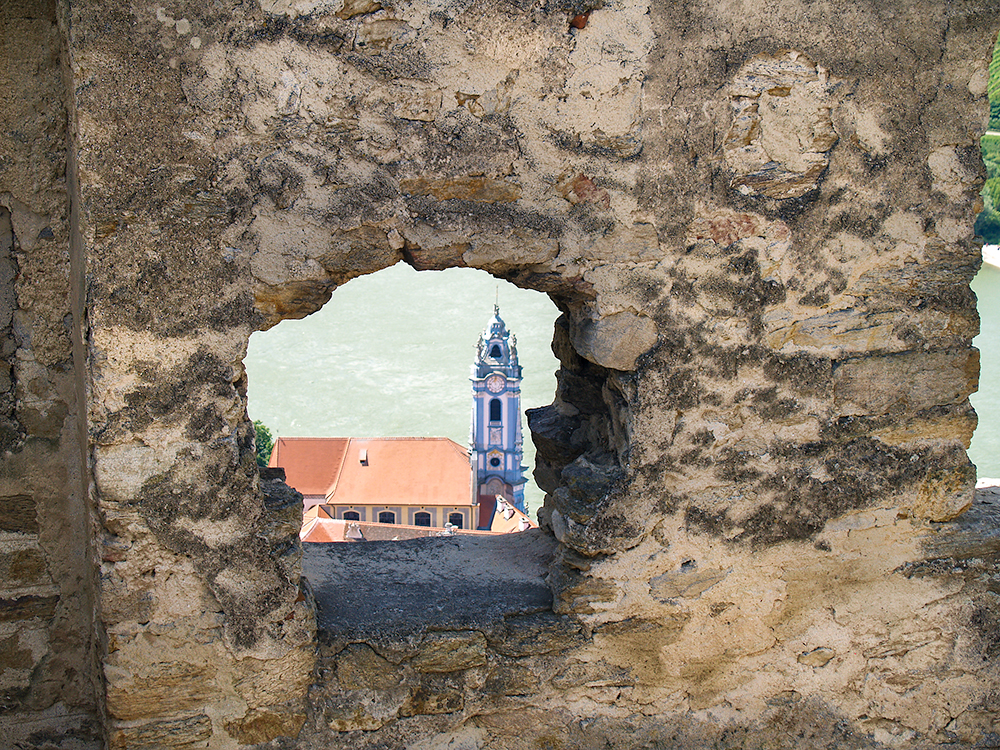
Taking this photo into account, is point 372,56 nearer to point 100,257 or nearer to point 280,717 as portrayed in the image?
point 100,257

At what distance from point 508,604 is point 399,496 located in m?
21.1

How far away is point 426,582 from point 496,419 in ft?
77.8

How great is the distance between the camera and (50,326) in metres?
2.30

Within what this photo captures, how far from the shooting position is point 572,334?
2.37m

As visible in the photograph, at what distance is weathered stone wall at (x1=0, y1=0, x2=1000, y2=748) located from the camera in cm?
198

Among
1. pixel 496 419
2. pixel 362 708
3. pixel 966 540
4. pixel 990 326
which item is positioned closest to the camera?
pixel 362 708

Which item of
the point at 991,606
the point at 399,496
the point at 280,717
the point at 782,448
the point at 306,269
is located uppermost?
the point at 306,269

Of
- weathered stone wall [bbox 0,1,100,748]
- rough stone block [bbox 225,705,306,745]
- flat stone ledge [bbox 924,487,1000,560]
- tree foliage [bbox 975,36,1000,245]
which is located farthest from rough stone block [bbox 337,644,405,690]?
tree foliage [bbox 975,36,1000,245]

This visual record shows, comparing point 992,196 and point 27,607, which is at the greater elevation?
point 992,196

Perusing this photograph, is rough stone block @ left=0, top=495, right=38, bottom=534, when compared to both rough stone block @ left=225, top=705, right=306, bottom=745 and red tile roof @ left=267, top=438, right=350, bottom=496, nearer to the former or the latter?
rough stone block @ left=225, top=705, right=306, bottom=745

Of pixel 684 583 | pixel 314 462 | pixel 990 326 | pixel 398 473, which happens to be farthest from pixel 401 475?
pixel 684 583

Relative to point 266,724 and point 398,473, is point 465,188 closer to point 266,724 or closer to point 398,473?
point 266,724

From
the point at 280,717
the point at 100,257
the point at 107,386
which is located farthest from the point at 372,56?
the point at 280,717

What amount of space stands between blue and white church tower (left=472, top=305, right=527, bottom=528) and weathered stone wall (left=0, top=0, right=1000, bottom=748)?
2130 centimetres
